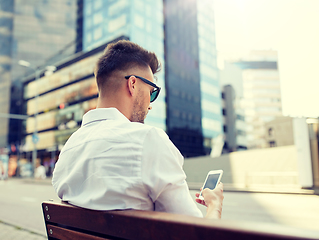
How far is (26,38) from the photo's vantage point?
192 ft

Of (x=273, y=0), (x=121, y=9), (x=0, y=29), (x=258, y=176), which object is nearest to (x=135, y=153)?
(x=273, y=0)

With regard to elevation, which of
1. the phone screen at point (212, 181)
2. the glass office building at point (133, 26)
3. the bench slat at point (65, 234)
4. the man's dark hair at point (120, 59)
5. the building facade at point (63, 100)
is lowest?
the bench slat at point (65, 234)

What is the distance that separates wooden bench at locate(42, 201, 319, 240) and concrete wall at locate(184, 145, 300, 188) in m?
Result: 15.5

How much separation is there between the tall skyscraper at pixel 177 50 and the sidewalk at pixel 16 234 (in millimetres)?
31803

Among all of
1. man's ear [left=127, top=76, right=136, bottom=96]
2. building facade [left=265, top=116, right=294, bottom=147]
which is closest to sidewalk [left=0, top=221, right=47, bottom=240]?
man's ear [left=127, top=76, right=136, bottom=96]

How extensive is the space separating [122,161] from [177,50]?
4850cm

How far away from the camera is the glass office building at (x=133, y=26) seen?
127 ft

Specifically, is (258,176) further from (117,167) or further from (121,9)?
(121,9)

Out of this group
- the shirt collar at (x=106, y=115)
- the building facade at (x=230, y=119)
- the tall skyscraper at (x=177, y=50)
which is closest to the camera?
the shirt collar at (x=106, y=115)

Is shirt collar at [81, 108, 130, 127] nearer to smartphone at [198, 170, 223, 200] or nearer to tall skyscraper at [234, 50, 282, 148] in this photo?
smartphone at [198, 170, 223, 200]

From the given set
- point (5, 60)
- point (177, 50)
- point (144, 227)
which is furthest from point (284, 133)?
point (5, 60)

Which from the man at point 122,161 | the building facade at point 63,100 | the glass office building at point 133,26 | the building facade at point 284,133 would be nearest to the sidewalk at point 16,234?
the man at point 122,161

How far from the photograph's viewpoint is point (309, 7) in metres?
2.09

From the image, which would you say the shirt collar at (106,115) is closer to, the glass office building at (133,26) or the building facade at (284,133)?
the glass office building at (133,26)
